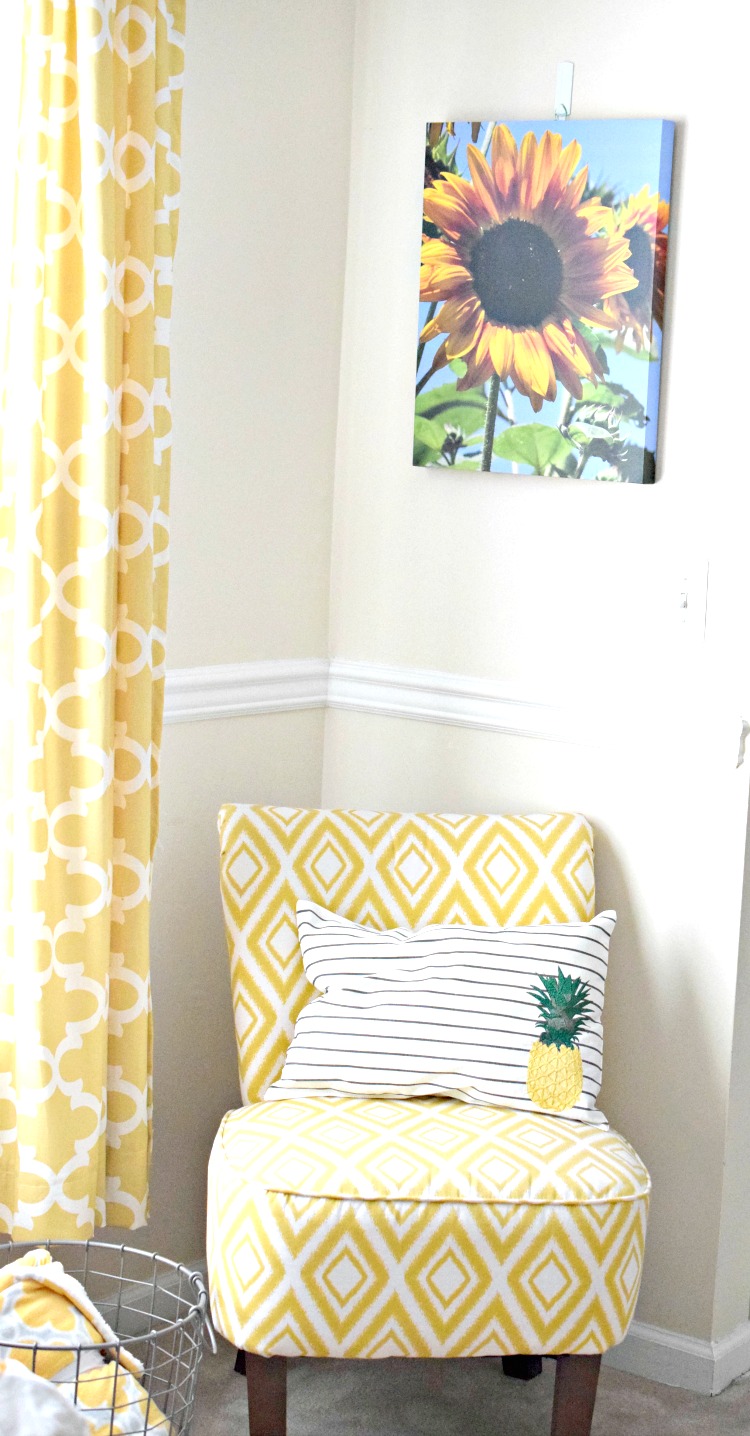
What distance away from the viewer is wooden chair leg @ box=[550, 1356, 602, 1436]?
2.00 metres

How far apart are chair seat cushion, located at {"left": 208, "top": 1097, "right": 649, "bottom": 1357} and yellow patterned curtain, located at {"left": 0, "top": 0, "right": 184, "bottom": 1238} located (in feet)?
0.82

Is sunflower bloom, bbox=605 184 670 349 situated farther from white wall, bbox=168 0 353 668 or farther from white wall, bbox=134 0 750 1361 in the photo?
white wall, bbox=168 0 353 668

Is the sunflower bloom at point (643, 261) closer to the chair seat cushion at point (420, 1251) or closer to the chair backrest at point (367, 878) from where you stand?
the chair backrest at point (367, 878)

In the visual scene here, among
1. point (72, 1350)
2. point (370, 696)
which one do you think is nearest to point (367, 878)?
point (370, 696)

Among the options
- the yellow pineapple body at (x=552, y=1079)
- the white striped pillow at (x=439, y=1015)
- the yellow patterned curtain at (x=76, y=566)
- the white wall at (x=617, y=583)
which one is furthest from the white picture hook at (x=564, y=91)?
the yellow pineapple body at (x=552, y=1079)

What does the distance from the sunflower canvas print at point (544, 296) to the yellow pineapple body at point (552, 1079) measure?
2.84 ft

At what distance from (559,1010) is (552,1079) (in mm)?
95

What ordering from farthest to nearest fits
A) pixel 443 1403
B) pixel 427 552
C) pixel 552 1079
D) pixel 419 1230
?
pixel 427 552 < pixel 443 1403 < pixel 552 1079 < pixel 419 1230

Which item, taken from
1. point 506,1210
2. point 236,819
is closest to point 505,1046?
point 506,1210

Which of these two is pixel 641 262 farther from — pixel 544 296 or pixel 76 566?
pixel 76 566

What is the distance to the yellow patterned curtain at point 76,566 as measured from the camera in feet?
6.29

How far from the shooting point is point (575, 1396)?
2000 mm

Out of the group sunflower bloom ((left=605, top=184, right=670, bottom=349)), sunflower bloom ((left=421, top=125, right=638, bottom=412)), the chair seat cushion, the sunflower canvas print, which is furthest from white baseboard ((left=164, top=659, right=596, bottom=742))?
the chair seat cushion

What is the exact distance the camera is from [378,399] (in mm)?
2648
